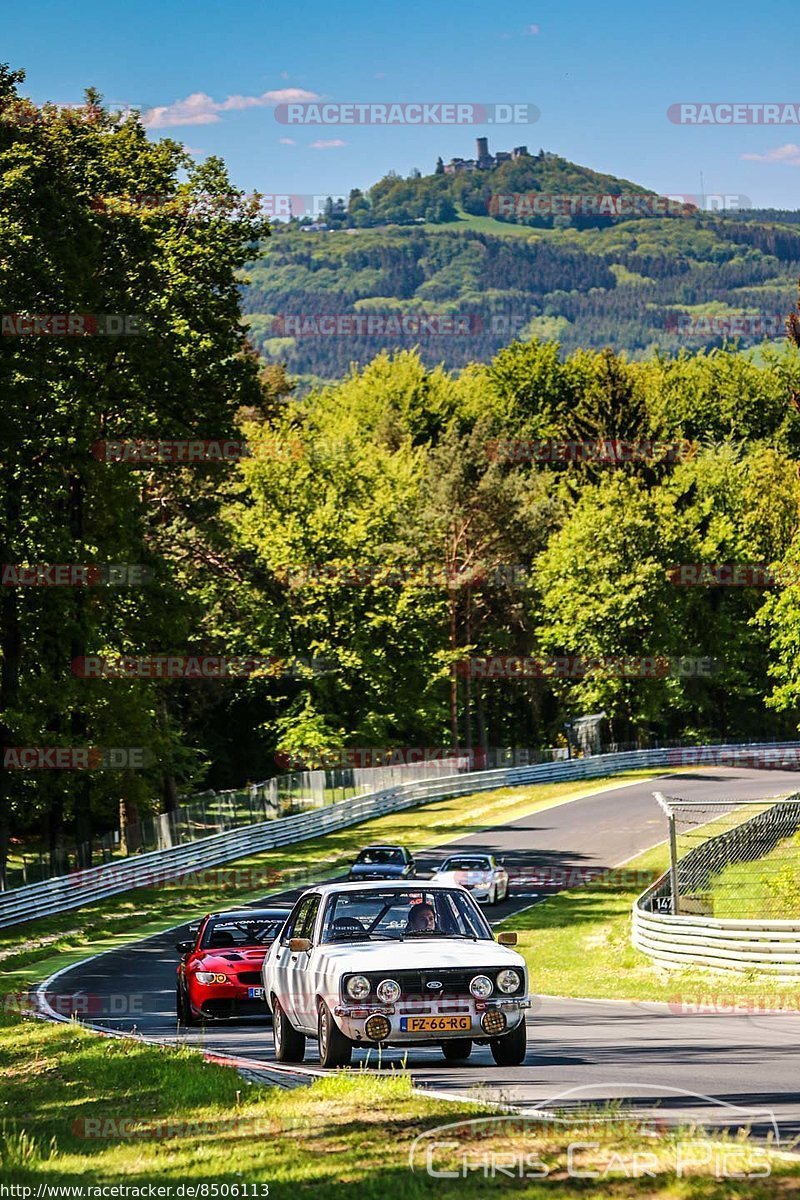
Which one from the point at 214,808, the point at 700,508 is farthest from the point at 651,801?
the point at 700,508

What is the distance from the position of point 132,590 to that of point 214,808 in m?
10.0

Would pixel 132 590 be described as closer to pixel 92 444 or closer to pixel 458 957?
pixel 92 444

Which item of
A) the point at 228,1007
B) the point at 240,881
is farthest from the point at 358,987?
the point at 240,881

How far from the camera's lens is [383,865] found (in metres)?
40.5

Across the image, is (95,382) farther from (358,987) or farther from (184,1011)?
(358,987)

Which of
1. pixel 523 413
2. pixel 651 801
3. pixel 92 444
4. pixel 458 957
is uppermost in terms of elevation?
pixel 523 413

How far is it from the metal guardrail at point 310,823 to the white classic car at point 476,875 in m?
9.35

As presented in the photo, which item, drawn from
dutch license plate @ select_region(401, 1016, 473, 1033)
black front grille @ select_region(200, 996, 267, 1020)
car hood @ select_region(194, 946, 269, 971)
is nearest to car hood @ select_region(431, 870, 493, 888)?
black front grille @ select_region(200, 996, 267, 1020)

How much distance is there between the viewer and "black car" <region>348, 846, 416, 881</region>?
39.0 m

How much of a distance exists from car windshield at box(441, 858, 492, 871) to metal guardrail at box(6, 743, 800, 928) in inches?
384

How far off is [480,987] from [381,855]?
29.7m

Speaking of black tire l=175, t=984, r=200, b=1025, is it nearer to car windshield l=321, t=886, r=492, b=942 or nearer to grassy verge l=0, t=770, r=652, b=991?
car windshield l=321, t=886, r=492, b=942

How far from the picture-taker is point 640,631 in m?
86.4

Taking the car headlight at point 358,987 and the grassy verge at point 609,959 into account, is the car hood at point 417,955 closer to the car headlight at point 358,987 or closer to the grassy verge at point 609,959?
the car headlight at point 358,987
